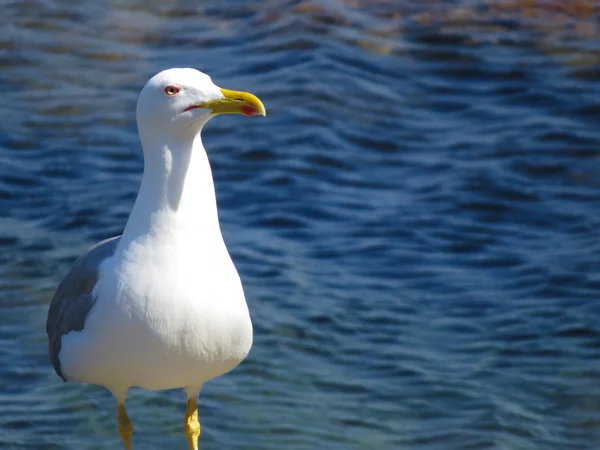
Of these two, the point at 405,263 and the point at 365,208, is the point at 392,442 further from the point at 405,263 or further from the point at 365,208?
the point at 365,208

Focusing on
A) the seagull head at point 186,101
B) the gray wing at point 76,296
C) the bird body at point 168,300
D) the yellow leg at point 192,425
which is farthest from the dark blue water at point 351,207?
the seagull head at point 186,101

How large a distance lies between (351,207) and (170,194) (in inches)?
174

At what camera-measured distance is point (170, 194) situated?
5.94 metres

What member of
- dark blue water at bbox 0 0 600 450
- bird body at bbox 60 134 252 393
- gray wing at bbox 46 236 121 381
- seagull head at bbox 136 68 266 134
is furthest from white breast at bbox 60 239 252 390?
dark blue water at bbox 0 0 600 450

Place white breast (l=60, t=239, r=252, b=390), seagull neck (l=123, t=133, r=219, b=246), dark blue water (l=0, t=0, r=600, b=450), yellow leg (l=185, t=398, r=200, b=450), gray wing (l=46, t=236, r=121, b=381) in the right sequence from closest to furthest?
white breast (l=60, t=239, r=252, b=390) → seagull neck (l=123, t=133, r=219, b=246) → gray wing (l=46, t=236, r=121, b=381) → yellow leg (l=185, t=398, r=200, b=450) → dark blue water (l=0, t=0, r=600, b=450)

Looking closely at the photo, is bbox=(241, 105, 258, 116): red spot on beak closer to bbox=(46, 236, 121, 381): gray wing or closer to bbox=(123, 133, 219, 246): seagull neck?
bbox=(123, 133, 219, 246): seagull neck

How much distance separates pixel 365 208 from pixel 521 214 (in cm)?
121

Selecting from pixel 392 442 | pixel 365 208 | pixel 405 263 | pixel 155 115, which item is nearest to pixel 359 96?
pixel 365 208

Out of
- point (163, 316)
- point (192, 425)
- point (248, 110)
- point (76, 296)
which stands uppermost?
point (248, 110)

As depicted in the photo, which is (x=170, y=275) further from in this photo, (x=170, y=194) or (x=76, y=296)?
(x=76, y=296)

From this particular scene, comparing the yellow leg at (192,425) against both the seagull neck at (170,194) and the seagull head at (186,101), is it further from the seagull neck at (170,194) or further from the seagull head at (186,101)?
the seagull head at (186,101)

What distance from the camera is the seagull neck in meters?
5.91

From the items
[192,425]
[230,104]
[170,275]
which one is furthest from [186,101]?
[192,425]

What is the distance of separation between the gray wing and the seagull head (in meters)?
0.73
